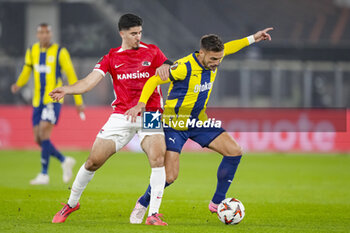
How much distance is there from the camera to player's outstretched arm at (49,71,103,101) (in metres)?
6.17

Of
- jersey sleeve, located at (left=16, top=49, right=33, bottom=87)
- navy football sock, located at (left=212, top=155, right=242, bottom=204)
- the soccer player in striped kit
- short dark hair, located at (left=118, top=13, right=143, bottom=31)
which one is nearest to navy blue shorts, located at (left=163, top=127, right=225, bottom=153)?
navy football sock, located at (left=212, top=155, right=242, bottom=204)

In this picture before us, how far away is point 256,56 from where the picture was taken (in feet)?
78.0

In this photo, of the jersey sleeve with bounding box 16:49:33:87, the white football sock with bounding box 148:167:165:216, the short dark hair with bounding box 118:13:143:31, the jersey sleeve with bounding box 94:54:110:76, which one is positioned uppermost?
the jersey sleeve with bounding box 16:49:33:87

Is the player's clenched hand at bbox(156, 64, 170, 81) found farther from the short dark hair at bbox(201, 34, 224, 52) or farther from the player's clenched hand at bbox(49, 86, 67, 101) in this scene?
the player's clenched hand at bbox(49, 86, 67, 101)

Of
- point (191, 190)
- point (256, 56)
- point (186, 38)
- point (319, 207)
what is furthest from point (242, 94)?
point (319, 207)

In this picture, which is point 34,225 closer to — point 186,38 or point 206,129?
point 206,129

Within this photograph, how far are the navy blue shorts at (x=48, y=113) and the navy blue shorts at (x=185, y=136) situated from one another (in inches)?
160

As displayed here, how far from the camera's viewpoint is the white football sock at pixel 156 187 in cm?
658

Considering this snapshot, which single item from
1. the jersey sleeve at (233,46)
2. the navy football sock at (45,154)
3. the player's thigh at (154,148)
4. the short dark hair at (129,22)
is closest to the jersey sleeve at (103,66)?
the short dark hair at (129,22)

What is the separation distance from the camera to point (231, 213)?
677 cm

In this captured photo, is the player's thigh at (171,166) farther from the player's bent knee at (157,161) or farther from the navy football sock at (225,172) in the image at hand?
the navy football sock at (225,172)

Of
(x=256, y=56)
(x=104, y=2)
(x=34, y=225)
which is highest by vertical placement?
(x=104, y=2)

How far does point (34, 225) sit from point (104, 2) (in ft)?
64.3

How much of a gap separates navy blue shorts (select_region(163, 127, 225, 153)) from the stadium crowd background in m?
12.7
